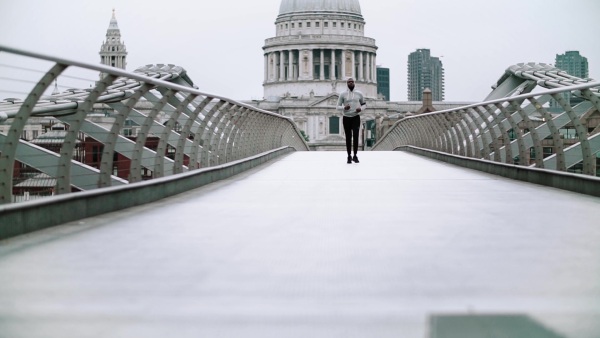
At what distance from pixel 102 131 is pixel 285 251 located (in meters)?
5.95

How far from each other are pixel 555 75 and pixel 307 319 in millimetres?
47993

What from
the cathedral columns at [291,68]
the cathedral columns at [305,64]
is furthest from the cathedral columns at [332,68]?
the cathedral columns at [291,68]

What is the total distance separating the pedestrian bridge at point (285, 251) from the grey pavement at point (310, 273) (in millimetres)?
15

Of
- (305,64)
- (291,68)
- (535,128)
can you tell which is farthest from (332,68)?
(535,128)

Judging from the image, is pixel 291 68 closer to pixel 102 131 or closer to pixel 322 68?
pixel 322 68

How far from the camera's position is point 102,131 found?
1195 centimetres

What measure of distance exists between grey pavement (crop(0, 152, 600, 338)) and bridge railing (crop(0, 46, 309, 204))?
26.1 inches

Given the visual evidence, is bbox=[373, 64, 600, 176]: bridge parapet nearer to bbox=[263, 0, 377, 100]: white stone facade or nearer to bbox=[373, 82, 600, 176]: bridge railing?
bbox=[373, 82, 600, 176]: bridge railing

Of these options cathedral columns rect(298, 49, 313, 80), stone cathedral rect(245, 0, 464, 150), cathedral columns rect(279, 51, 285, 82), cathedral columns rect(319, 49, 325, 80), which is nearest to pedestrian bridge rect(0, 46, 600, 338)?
stone cathedral rect(245, 0, 464, 150)

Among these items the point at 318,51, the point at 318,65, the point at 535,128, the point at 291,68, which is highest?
the point at 318,51

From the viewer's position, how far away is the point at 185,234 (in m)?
7.46

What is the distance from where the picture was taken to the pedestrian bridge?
432cm

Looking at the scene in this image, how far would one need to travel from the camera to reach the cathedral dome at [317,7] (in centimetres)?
17288

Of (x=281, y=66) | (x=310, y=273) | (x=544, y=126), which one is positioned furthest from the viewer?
(x=281, y=66)
